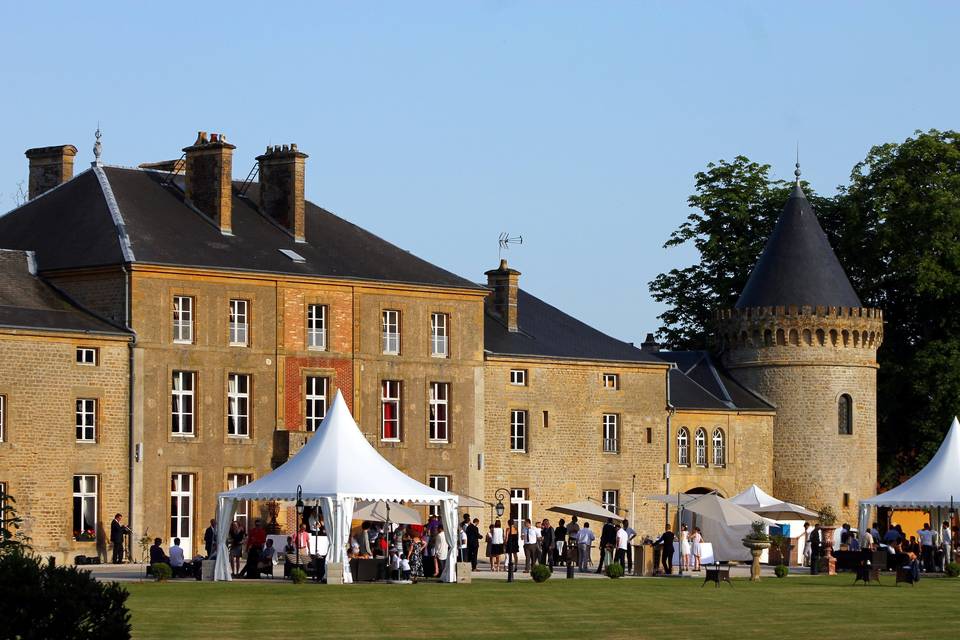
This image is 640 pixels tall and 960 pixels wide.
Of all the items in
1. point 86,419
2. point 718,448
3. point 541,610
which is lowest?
point 541,610

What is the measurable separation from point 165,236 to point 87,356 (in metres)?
4.05

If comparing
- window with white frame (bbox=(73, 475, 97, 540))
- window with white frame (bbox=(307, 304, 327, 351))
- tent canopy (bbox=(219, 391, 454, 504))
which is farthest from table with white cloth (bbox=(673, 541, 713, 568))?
window with white frame (bbox=(73, 475, 97, 540))

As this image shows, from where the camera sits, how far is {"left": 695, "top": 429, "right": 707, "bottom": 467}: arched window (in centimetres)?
6688

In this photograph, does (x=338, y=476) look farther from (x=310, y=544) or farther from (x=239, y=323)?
(x=239, y=323)

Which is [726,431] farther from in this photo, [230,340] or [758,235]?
[230,340]

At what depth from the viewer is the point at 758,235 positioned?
247 feet

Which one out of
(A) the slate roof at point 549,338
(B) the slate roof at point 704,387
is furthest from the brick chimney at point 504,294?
(B) the slate roof at point 704,387

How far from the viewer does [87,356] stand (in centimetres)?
5147

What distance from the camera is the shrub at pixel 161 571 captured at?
41.4 metres

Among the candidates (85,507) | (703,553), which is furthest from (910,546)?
(85,507)

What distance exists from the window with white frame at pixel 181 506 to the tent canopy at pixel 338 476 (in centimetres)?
952

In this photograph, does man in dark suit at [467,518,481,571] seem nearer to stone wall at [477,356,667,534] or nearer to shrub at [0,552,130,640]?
stone wall at [477,356,667,534]

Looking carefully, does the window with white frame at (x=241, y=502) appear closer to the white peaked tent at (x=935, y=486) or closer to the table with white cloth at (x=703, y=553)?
the table with white cloth at (x=703, y=553)

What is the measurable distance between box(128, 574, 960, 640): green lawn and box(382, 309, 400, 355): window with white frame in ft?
50.2
